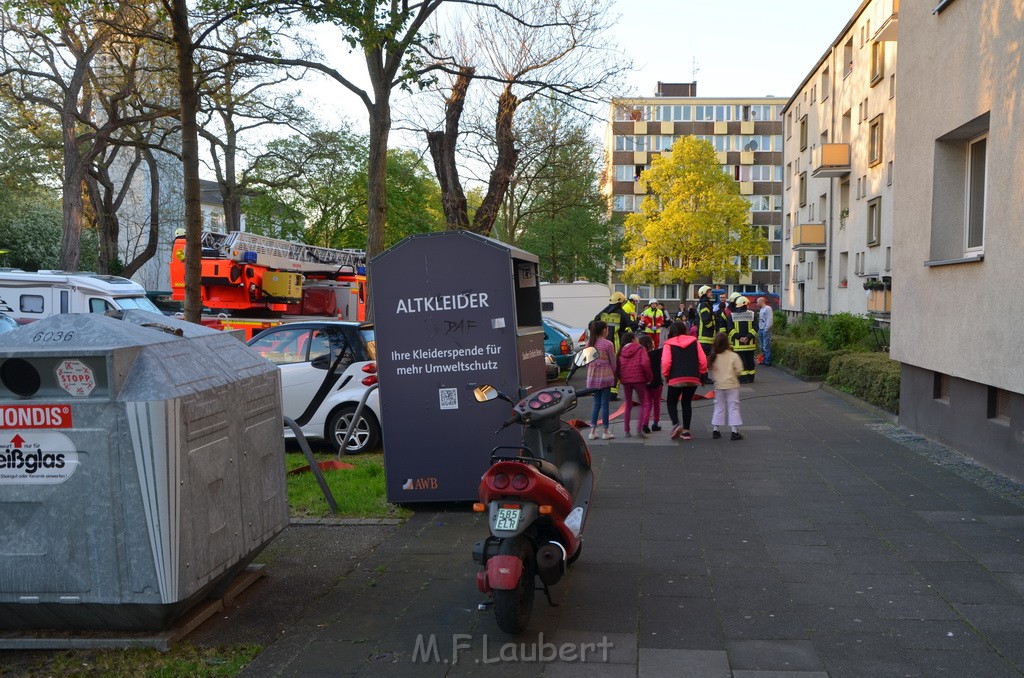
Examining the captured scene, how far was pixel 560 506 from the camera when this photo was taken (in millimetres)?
5234

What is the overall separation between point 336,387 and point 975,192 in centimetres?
783

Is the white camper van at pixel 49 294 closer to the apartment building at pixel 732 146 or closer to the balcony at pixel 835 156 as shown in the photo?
the balcony at pixel 835 156

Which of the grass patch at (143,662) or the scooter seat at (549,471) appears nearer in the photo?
the grass patch at (143,662)

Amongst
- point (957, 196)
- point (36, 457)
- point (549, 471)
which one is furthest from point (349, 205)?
point (36, 457)

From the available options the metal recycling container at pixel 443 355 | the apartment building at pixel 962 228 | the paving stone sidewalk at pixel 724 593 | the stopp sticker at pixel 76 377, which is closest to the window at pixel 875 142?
the apartment building at pixel 962 228

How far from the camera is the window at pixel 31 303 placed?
57.0 feet

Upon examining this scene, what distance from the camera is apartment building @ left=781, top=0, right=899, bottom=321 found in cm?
2803

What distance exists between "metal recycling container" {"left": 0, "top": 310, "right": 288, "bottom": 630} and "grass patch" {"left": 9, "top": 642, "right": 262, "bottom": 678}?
5.9 inches

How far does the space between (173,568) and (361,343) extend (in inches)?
268

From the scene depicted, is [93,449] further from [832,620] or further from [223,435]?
[832,620]

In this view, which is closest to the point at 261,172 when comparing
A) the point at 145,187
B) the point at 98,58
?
the point at 98,58

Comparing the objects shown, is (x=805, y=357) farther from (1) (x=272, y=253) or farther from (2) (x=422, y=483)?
(2) (x=422, y=483)

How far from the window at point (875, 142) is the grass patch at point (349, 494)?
2364cm

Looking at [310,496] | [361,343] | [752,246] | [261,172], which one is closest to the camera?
[310,496]
